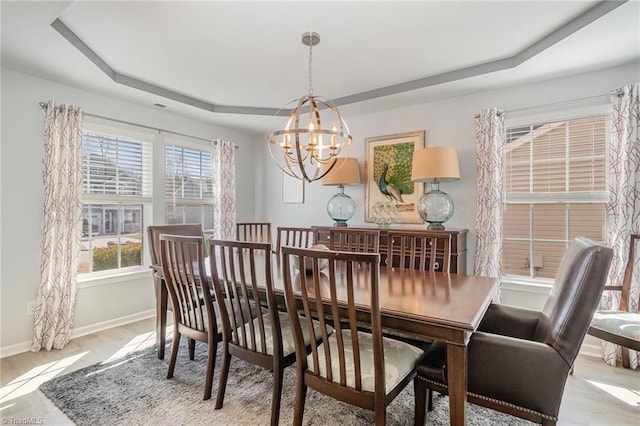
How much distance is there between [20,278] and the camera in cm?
284

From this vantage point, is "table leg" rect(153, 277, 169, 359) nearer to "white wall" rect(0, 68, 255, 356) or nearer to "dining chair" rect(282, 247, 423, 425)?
"white wall" rect(0, 68, 255, 356)

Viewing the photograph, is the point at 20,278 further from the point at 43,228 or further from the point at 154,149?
the point at 154,149

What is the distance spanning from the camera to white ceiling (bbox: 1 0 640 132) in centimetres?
204

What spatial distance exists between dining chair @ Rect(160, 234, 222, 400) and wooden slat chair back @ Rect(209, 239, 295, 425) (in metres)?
0.10

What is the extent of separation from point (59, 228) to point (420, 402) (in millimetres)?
3272

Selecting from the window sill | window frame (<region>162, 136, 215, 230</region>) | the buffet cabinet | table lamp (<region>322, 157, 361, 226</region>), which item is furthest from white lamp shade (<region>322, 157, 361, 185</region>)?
the window sill

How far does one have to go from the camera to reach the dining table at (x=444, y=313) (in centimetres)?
134

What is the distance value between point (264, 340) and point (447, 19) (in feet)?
7.70

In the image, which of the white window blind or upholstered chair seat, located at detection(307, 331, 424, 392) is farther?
the white window blind

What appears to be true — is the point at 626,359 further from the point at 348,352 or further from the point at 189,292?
the point at 189,292

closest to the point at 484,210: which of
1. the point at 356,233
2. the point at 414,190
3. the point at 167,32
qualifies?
the point at 414,190

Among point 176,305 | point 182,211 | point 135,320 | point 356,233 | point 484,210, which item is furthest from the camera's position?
point 182,211

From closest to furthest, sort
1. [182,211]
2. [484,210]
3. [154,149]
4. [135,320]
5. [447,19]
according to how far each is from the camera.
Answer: [447,19] → [484,210] → [135,320] → [154,149] → [182,211]

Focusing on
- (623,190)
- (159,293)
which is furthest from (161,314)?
(623,190)
